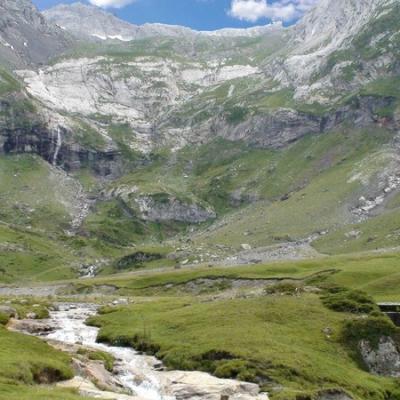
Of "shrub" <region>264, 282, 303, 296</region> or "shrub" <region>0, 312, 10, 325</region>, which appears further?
"shrub" <region>264, 282, 303, 296</region>

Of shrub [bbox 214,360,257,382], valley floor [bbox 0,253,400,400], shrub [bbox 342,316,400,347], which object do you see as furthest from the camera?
shrub [bbox 342,316,400,347]

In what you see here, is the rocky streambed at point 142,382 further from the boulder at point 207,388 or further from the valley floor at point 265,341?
the valley floor at point 265,341

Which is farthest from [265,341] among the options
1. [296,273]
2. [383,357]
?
[296,273]

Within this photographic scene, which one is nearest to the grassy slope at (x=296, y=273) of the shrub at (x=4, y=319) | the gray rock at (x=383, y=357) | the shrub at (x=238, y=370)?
the gray rock at (x=383, y=357)

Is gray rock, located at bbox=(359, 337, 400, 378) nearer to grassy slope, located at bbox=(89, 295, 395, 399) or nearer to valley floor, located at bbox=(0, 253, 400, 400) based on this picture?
valley floor, located at bbox=(0, 253, 400, 400)

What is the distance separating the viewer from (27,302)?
364 feet

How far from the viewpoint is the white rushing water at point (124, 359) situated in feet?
161

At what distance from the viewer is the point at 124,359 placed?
59.1m

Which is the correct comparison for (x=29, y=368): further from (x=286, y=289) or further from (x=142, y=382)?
(x=286, y=289)

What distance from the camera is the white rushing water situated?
48938 mm

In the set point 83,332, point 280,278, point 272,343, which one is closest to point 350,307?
point 272,343

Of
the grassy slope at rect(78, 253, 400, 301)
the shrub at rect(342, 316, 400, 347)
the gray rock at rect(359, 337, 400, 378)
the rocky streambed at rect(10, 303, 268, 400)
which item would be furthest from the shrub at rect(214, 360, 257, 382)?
the grassy slope at rect(78, 253, 400, 301)

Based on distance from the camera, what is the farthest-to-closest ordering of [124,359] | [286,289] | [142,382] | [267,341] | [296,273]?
[296,273]
[286,289]
[124,359]
[267,341]
[142,382]

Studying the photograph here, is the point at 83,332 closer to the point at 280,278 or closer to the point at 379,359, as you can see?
the point at 379,359
